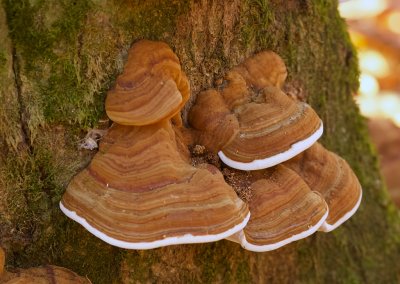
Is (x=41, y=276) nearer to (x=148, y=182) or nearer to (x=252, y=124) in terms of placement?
(x=148, y=182)

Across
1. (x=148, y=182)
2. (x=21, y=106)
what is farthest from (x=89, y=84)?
(x=148, y=182)

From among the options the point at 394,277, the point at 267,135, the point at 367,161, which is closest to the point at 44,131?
the point at 267,135

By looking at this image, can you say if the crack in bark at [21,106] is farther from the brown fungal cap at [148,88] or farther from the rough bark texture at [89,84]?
the brown fungal cap at [148,88]

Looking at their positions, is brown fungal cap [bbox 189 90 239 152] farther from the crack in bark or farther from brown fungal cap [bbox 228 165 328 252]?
the crack in bark

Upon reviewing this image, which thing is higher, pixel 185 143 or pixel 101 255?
pixel 185 143

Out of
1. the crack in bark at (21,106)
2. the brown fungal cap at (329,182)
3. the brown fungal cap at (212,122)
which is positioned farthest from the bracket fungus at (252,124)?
the crack in bark at (21,106)

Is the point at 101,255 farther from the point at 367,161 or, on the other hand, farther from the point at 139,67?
the point at 367,161
